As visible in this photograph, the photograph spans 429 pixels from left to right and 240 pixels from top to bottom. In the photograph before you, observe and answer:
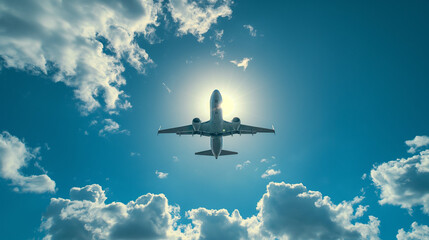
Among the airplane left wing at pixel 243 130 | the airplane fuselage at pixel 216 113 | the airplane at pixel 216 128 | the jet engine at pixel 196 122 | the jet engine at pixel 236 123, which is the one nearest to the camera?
the airplane fuselage at pixel 216 113

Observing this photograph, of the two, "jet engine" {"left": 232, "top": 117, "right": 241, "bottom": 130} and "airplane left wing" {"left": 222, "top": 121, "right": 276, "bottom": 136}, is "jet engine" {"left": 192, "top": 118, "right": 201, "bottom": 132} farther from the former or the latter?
"jet engine" {"left": 232, "top": 117, "right": 241, "bottom": 130}

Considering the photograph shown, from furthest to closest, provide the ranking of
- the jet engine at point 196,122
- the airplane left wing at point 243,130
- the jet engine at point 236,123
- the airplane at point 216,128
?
the airplane left wing at point 243,130, the jet engine at point 236,123, the jet engine at point 196,122, the airplane at point 216,128

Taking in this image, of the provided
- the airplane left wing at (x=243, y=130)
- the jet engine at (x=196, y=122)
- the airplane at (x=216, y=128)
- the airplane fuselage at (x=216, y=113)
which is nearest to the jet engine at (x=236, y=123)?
Result: the airplane at (x=216, y=128)

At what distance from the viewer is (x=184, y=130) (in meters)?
57.8

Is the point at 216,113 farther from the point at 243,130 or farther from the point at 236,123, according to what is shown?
the point at 243,130

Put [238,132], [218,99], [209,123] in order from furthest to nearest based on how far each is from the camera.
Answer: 1. [238,132]
2. [209,123]
3. [218,99]

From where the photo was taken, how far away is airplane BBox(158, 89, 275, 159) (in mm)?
48772

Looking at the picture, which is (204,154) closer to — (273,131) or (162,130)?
(162,130)

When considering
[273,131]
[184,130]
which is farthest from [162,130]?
[273,131]

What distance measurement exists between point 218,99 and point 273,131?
62.1ft

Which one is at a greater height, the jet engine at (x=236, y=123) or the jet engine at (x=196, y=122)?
the jet engine at (x=236, y=123)

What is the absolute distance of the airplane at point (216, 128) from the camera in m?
48.8

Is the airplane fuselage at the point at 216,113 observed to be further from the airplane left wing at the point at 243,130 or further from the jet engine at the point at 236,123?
the jet engine at the point at 236,123

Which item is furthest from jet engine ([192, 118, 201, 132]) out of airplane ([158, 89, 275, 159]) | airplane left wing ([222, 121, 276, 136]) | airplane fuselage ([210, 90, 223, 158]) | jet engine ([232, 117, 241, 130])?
jet engine ([232, 117, 241, 130])
